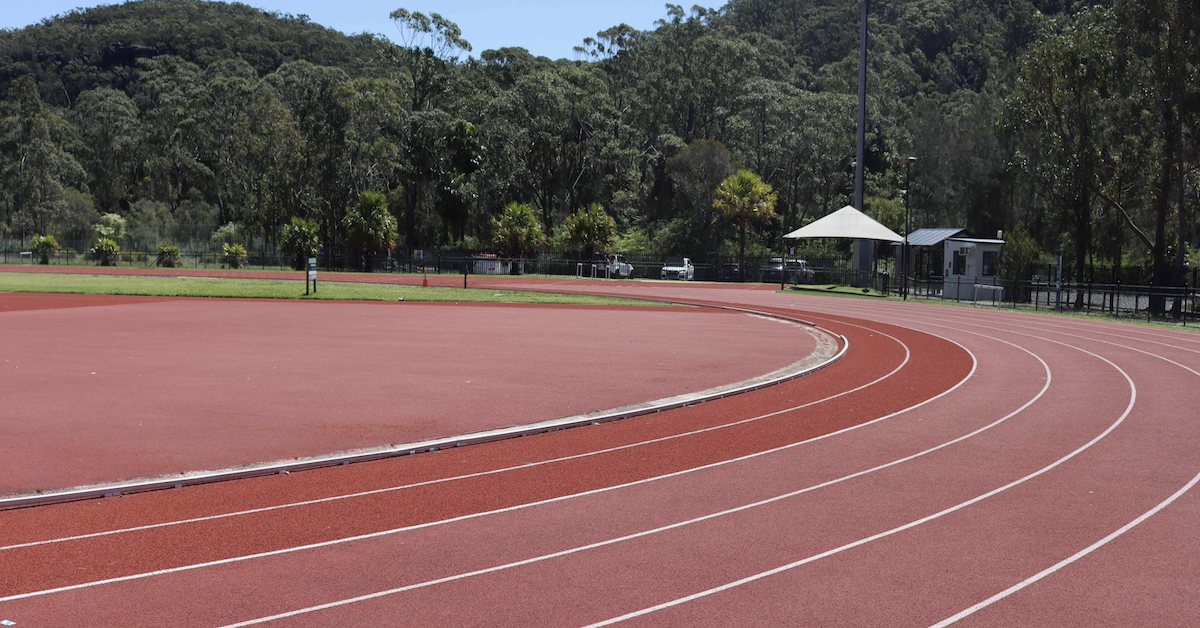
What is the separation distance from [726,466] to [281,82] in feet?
340

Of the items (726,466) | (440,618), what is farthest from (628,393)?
(440,618)

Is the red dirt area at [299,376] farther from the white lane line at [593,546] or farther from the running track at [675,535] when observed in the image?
the white lane line at [593,546]

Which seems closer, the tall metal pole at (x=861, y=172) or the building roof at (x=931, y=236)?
the building roof at (x=931, y=236)

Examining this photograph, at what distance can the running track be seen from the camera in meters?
6.05

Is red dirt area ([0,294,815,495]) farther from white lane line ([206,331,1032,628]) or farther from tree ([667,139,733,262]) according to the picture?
tree ([667,139,733,262])

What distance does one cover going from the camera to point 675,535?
7.60 metres

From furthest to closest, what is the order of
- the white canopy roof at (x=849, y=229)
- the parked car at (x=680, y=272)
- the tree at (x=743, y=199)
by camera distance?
the tree at (x=743, y=199) → the parked car at (x=680, y=272) → the white canopy roof at (x=849, y=229)

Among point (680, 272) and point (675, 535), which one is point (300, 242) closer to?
point (680, 272)

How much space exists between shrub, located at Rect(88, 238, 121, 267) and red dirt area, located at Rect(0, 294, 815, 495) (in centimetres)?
4792

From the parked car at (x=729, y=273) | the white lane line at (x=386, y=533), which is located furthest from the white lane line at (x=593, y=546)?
the parked car at (x=729, y=273)

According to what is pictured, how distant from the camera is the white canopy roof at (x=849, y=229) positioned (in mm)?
48219

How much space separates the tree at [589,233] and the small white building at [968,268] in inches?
1025

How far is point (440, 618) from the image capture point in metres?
5.82

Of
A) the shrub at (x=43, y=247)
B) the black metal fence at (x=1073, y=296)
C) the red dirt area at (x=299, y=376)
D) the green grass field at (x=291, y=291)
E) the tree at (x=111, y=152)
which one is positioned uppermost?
the tree at (x=111, y=152)
